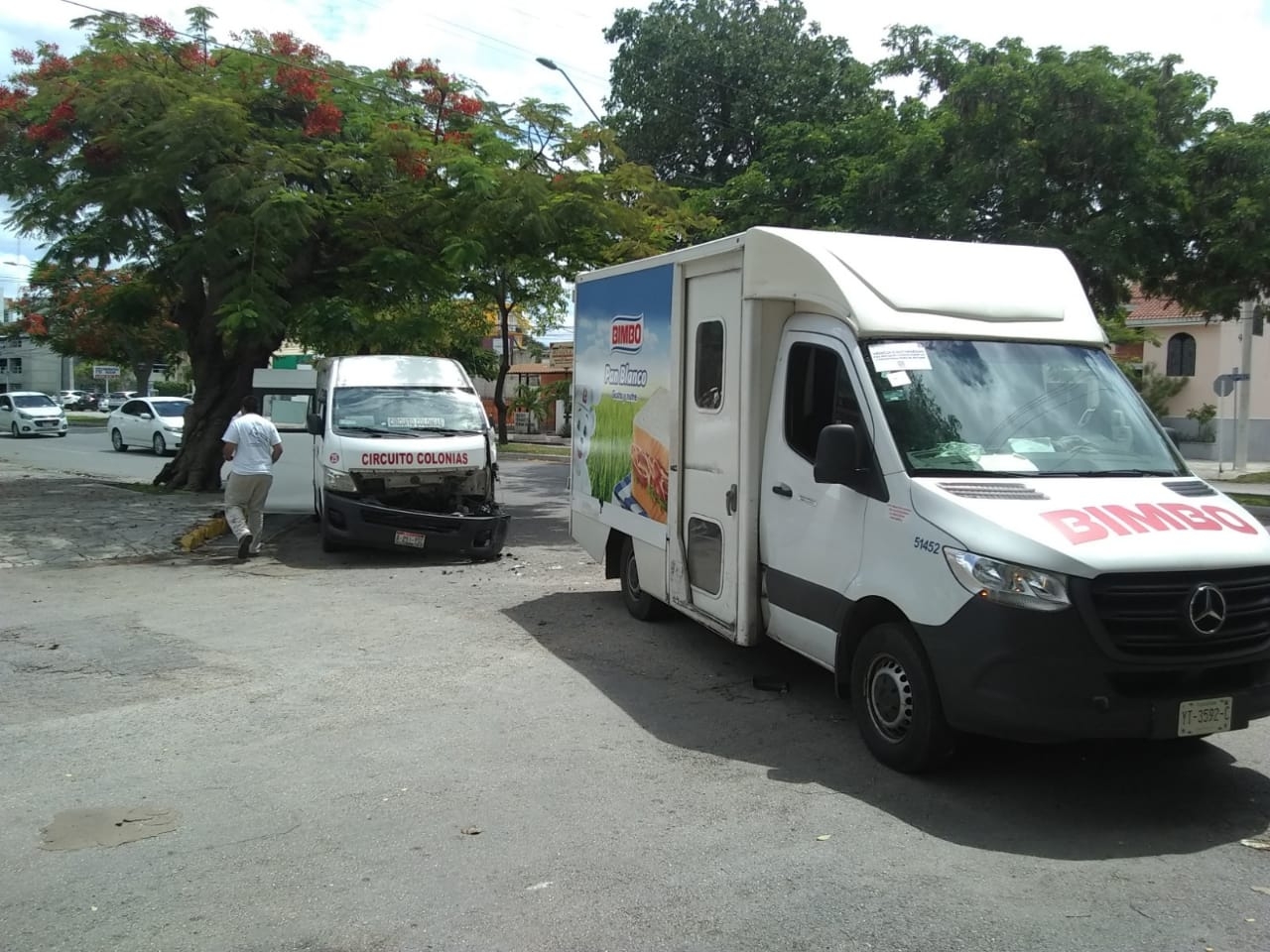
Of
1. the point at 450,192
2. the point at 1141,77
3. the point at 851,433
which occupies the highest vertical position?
the point at 1141,77

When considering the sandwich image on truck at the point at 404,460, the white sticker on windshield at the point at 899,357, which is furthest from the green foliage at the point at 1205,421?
the white sticker on windshield at the point at 899,357

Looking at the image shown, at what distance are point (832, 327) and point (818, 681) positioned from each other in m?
2.43

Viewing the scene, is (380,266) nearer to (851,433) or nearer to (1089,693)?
(851,433)

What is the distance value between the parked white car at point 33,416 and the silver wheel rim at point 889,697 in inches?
1566

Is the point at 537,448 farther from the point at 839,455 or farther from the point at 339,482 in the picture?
the point at 839,455

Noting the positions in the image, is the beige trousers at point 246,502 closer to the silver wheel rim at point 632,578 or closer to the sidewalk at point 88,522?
the sidewalk at point 88,522

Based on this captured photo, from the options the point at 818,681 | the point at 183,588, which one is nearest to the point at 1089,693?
the point at 818,681

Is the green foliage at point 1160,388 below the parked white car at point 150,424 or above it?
above

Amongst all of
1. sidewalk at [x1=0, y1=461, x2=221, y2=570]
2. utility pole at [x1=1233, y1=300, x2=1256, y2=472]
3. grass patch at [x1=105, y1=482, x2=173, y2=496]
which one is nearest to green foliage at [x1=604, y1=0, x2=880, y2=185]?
utility pole at [x1=1233, y1=300, x2=1256, y2=472]

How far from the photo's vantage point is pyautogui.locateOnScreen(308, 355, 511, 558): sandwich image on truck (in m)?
11.4

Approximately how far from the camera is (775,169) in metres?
19.8

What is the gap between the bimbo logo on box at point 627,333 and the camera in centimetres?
805

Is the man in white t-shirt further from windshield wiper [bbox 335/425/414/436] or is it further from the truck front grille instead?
the truck front grille

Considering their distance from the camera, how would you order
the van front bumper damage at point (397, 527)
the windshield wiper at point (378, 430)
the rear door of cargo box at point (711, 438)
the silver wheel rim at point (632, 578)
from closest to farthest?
the rear door of cargo box at point (711, 438)
the silver wheel rim at point (632, 578)
the van front bumper damage at point (397, 527)
the windshield wiper at point (378, 430)
